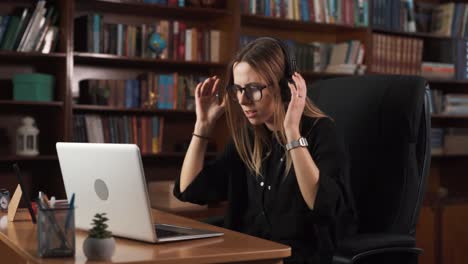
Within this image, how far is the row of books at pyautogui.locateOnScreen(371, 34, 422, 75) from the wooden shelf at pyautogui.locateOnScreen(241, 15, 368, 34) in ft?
0.53

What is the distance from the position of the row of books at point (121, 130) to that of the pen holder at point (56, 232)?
103 inches

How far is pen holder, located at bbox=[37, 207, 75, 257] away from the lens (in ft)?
4.67

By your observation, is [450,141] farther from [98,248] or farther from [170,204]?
[98,248]

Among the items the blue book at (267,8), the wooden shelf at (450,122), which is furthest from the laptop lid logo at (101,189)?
the wooden shelf at (450,122)

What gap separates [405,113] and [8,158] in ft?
7.78

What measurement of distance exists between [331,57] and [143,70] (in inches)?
49.3

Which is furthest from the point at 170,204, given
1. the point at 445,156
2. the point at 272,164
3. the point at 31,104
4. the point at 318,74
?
the point at 445,156

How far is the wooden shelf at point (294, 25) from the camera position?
454 centimetres

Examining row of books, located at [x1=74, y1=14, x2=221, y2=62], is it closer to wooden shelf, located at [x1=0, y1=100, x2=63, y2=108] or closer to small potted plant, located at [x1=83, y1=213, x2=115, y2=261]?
wooden shelf, located at [x1=0, y1=100, x2=63, y2=108]

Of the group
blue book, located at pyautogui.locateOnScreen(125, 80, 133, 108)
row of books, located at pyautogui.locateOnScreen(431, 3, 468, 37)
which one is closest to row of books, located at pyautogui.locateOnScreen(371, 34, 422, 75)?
row of books, located at pyautogui.locateOnScreen(431, 3, 468, 37)

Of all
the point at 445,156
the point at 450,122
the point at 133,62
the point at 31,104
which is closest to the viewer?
the point at 31,104

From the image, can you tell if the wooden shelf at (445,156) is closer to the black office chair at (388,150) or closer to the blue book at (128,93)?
the blue book at (128,93)

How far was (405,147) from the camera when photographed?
213 cm

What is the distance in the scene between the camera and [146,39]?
4199 millimetres
